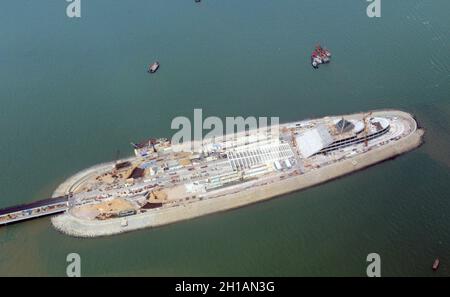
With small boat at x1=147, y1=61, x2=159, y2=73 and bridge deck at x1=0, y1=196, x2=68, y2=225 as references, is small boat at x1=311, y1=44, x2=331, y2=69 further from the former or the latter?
bridge deck at x1=0, y1=196, x2=68, y2=225

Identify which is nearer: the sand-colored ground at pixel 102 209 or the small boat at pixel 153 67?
the sand-colored ground at pixel 102 209

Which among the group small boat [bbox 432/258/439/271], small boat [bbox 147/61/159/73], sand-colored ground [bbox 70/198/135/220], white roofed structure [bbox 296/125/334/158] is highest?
small boat [bbox 147/61/159/73]

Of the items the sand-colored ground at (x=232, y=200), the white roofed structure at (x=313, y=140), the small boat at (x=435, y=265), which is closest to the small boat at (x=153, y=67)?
the white roofed structure at (x=313, y=140)

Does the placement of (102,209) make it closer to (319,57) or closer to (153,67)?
(153,67)

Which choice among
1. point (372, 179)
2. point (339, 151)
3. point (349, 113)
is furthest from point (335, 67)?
point (372, 179)

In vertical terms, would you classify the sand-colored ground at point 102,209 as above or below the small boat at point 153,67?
below

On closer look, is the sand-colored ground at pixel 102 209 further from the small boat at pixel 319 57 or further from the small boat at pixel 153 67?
the small boat at pixel 319 57

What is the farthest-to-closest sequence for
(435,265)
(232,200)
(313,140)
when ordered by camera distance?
(313,140), (232,200), (435,265)

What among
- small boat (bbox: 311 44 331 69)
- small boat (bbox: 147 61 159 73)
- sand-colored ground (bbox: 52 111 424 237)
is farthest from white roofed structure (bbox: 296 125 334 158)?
small boat (bbox: 147 61 159 73)

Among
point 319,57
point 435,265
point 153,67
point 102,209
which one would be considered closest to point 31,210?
point 102,209
